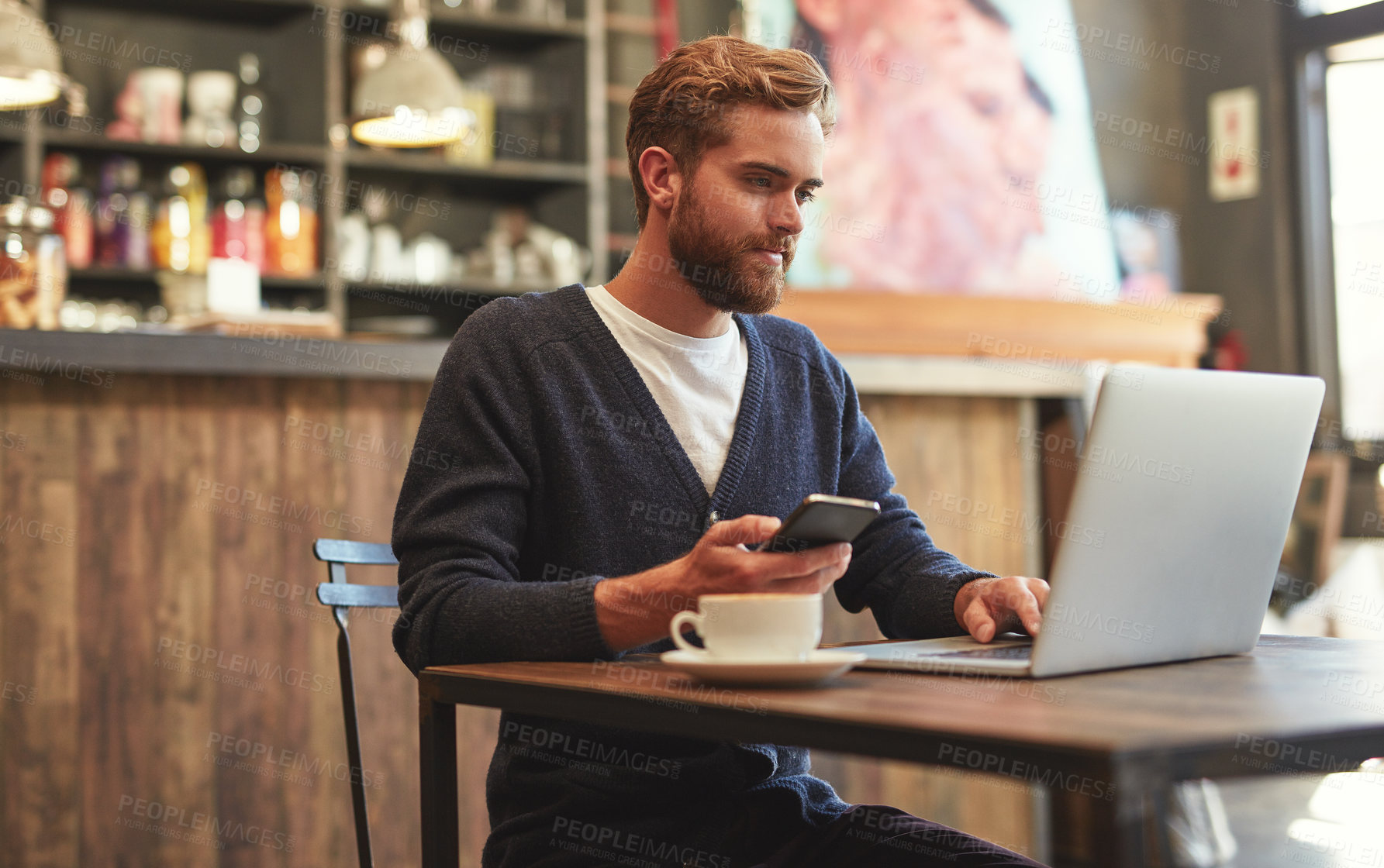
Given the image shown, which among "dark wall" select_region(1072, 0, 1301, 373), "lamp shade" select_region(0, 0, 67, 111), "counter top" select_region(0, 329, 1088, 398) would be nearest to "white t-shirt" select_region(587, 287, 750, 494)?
"counter top" select_region(0, 329, 1088, 398)

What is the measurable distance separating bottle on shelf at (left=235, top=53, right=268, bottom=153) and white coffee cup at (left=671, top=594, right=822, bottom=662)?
3761mm

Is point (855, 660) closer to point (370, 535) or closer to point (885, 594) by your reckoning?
point (885, 594)

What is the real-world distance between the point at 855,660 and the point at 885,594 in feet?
1.68

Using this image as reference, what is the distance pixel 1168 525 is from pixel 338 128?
3794 mm

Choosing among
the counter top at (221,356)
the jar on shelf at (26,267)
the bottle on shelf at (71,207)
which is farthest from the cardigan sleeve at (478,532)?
the bottle on shelf at (71,207)

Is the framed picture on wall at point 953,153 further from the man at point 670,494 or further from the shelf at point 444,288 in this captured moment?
the man at point 670,494

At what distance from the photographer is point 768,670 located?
826 mm

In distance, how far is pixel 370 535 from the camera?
2.18m

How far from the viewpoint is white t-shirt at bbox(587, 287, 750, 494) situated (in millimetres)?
1354

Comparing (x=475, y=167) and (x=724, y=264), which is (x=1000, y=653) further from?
(x=475, y=167)

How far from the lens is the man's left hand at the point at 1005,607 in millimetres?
1096

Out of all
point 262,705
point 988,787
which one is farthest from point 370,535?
point 988,787

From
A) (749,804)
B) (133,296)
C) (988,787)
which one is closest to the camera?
(749,804)

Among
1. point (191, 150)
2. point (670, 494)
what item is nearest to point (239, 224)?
point (191, 150)
